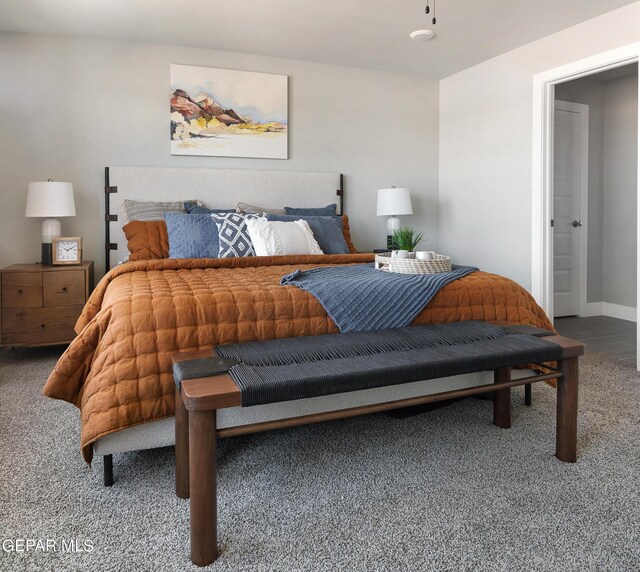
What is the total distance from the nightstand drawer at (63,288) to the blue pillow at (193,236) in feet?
2.27

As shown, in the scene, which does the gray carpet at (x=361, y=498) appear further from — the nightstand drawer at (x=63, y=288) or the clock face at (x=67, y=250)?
the clock face at (x=67, y=250)

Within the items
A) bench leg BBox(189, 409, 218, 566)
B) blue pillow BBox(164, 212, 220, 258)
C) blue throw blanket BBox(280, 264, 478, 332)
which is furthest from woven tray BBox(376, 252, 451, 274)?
bench leg BBox(189, 409, 218, 566)

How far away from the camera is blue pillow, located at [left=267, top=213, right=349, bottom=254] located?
11.7 feet

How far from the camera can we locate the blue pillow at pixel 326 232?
357 centimetres

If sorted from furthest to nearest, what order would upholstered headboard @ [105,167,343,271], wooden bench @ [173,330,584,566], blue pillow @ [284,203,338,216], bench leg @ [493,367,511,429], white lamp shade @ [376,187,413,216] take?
white lamp shade @ [376,187,413,216]
blue pillow @ [284,203,338,216]
upholstered headboard @ [105,167,343,271]
bench leg @ [493,367,511,429]
wooden bench @ [173,330,584,566]

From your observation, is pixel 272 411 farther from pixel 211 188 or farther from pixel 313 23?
pixel 313 23

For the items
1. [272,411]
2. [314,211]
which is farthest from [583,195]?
[272,411]

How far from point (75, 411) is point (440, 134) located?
409 centimetres

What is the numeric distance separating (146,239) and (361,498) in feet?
8.00

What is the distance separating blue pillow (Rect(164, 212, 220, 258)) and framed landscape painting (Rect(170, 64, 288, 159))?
0.97 metres

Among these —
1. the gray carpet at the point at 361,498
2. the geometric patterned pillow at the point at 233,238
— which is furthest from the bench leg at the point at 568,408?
the geometric patterned pillow at the point at 233,238

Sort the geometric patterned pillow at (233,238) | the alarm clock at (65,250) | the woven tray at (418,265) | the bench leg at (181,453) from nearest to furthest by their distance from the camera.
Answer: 1. the bench leg at (181,453)
2. the woven tray at (418,265)
3. the geometric patterned pillow at (233,238)
4. the alarm clock at (65,250)

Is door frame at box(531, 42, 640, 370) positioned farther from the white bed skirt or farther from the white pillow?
the white bed skirt

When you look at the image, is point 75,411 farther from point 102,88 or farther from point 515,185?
point 515,185
